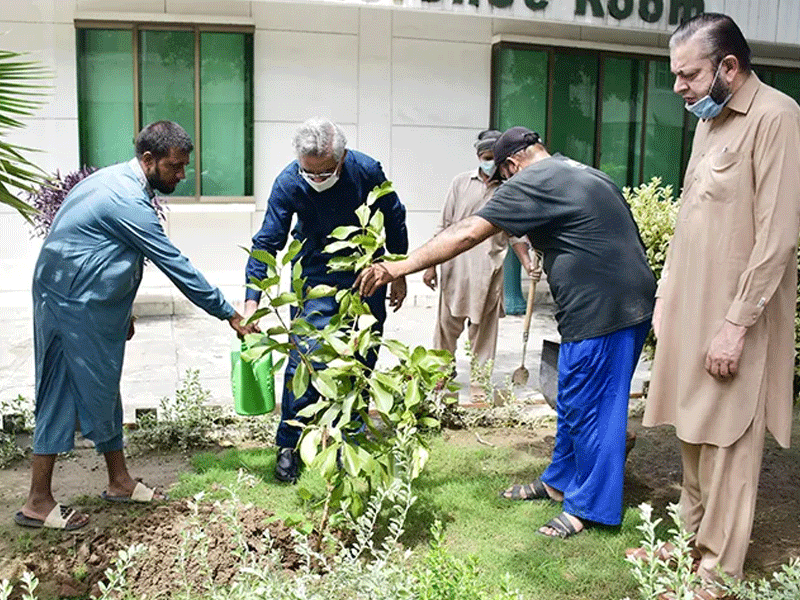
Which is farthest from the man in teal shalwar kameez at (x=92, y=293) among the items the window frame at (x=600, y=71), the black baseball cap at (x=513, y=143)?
the window frame at (x=600, y=71)

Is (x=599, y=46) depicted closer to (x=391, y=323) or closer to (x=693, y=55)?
(x=391, y=323)

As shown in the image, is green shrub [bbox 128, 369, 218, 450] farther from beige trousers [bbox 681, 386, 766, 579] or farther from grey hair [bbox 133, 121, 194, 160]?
beige trousers [bbox 681, 386, 766, 579]

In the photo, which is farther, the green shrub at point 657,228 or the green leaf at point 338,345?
the green shrub at point 657,228

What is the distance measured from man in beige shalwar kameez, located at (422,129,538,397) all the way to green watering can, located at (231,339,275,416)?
2051 mm

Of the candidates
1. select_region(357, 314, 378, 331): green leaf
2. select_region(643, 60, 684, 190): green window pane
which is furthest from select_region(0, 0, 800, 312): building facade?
select_region(357, 314, 378, 331): green leaf

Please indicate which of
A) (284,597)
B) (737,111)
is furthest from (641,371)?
(284,597)

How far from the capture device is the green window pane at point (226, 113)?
10.4 m

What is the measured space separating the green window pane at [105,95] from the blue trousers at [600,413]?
24.0ft

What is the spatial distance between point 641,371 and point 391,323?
2.92m

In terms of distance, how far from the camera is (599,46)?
11539 millimetres

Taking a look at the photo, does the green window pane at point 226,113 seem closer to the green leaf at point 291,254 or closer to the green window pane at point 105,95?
the green window pane at point 105,95

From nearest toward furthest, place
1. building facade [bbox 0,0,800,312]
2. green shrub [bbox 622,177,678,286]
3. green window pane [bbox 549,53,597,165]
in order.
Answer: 1. green shrub [bbox 622,177,678,286]
2. building facade [bbox 0,0,800,312]
3. green window pane [bbox 549,53,597,165]

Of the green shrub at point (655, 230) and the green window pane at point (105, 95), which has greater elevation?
the green window pane at point (105, 95)

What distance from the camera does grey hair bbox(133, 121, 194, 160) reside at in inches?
180
